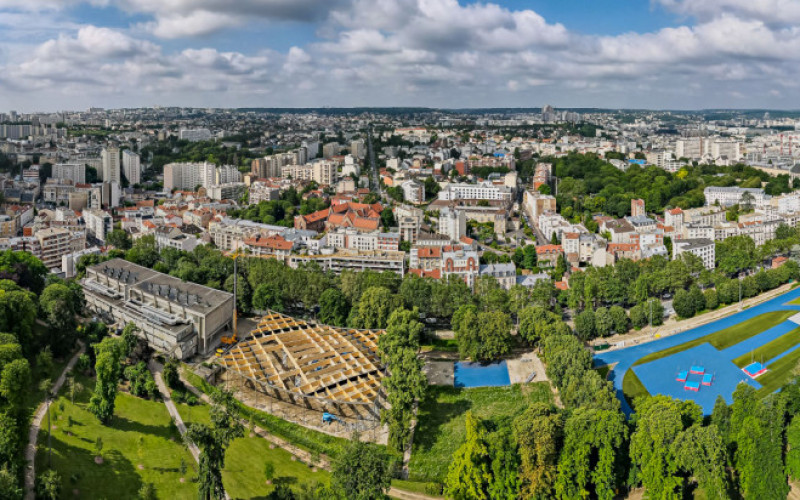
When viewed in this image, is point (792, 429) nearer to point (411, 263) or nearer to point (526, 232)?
point (411, 263)

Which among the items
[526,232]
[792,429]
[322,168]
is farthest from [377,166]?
[792,429]

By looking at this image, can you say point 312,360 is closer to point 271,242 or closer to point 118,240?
point 271,242

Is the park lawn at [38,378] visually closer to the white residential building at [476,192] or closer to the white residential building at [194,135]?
the white residential building at [476,192]

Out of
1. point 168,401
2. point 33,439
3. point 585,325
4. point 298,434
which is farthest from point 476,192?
point 33,439

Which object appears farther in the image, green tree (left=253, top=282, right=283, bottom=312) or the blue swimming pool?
green tree (left=253, top=282, right=283, bottom=312)

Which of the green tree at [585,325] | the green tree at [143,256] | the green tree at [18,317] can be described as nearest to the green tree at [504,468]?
Result: the green tree at [585,325]

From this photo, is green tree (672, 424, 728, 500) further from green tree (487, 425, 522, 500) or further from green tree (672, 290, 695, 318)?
green tree (672, 290, 695, 318)

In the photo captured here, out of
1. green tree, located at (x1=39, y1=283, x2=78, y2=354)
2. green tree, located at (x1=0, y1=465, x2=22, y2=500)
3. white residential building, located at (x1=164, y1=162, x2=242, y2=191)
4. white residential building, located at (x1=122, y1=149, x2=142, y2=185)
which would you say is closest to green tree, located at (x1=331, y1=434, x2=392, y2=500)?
green tree, located at (x1=0, y1=465, x2=22, y2=500)
